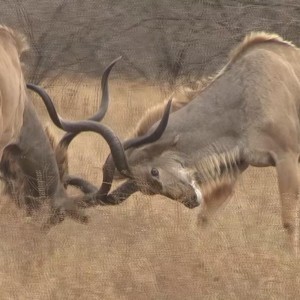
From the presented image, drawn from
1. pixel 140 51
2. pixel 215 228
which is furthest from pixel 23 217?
pixel 140 51

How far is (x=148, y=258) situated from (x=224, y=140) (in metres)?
2.40

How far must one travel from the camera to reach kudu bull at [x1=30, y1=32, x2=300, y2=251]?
7.30 m

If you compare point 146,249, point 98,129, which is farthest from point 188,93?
point 146,249

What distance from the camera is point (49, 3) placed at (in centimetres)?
1488

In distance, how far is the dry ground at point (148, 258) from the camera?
16.8 feet

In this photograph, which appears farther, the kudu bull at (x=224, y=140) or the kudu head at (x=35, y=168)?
the kudu bull at (x=224, y=140)

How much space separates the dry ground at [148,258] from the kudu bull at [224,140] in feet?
2.92

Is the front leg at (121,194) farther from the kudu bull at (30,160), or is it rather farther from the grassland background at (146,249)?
the kudu bull at (30,160)

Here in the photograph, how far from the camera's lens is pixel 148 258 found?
5363 millimetres

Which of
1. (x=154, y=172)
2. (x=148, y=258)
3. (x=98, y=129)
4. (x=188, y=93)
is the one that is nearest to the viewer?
(x=148, y=258)

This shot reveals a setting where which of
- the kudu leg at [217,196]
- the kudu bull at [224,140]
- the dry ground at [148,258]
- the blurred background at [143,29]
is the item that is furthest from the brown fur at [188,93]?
the blurred background at [143,29]

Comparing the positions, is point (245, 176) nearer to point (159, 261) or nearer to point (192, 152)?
point (192, 152)

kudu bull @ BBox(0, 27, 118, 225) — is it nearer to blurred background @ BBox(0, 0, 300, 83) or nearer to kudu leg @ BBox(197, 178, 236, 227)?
kudu leg @ BBox(197, 178, 236, 227)

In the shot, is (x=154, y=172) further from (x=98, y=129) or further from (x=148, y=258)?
(x=148, y=258)
